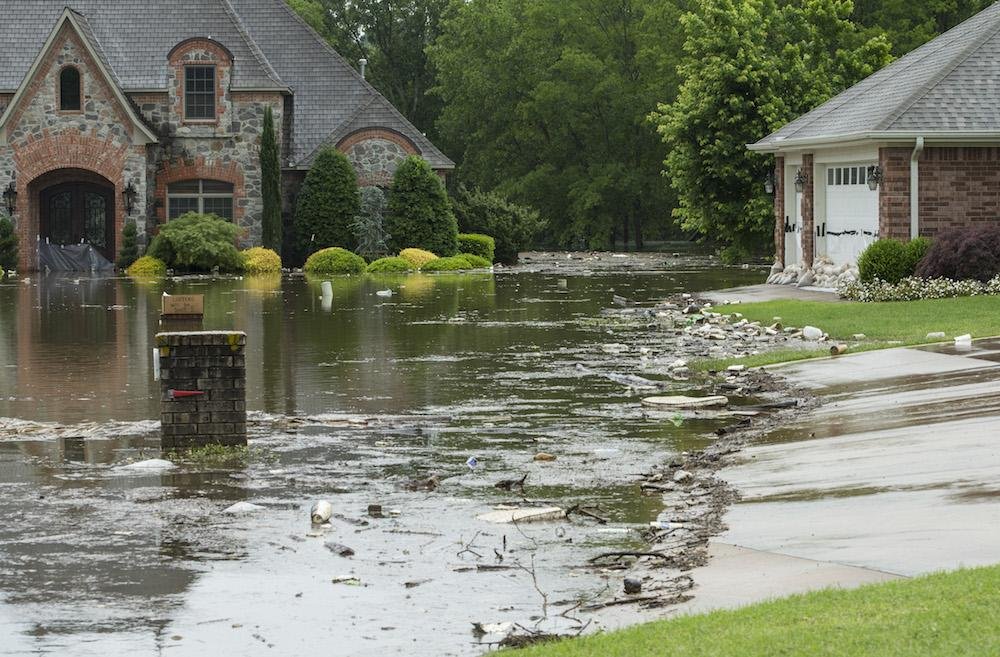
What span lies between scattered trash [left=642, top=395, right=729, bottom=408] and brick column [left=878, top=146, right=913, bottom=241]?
1526 centimetres

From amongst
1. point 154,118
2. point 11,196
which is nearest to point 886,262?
point 154,118

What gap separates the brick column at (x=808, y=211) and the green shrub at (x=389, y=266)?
16.8 meters

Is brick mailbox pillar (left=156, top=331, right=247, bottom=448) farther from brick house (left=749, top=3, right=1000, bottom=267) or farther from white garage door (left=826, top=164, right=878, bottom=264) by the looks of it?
white garage door (left=826, top=164, right=878, bottom=264)

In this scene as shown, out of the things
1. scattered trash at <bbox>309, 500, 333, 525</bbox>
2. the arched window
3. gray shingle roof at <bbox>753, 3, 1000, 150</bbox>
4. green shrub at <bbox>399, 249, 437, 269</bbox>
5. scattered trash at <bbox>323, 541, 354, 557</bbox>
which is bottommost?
scattered trash at <bbox>323, 541, 354, 557</bbox>

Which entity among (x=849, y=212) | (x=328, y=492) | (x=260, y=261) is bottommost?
(x=328, y=492)

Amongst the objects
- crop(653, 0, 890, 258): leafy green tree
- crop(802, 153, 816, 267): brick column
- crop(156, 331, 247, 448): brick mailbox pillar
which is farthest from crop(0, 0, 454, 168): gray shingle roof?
crop(156, 331, 247, 448): brick mailbox pillar

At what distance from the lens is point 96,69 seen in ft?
164

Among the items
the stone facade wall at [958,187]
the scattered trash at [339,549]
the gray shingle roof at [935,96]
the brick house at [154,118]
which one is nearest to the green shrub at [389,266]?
the brick house at [154,118]

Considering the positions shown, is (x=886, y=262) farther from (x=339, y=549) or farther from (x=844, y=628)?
(x=844, y=628)

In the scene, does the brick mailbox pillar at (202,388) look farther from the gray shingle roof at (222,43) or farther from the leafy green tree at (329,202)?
the gray shingle roof at (222,43)

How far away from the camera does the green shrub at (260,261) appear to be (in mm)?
49906

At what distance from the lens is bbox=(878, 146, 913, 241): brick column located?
3161 centimetres

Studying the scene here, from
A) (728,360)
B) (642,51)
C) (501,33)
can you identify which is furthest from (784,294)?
(501,33)

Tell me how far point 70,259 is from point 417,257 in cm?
1123
